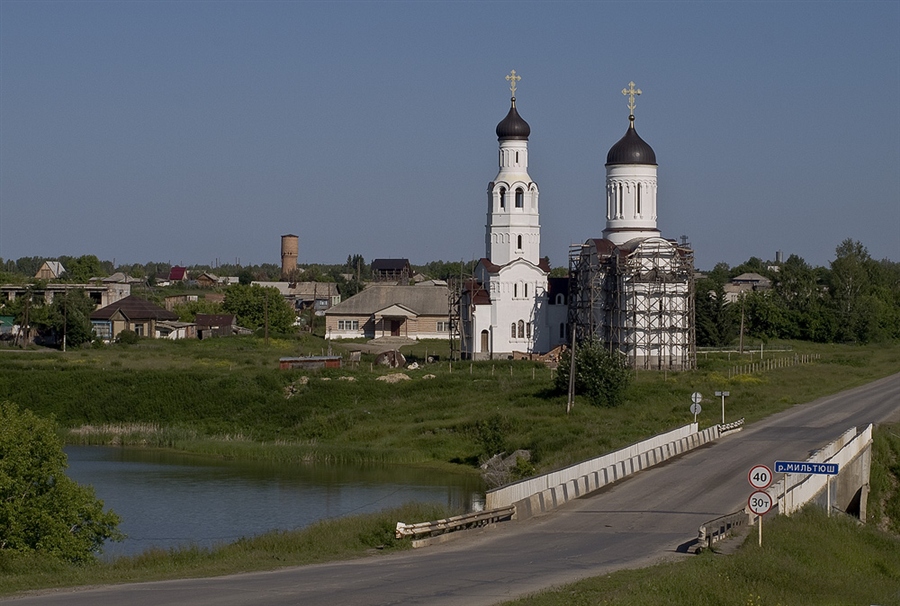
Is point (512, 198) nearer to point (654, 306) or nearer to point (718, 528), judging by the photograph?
point (654, 306)

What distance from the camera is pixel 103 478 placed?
1583 inches

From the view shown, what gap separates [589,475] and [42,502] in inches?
471

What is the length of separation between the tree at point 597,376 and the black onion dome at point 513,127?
18320 mm

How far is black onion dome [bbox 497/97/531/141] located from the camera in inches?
2623

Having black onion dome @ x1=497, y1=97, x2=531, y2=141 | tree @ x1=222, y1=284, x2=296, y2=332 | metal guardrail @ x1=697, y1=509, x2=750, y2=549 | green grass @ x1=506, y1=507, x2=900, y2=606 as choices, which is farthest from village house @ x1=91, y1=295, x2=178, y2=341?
metal guardrail @ x1=697, y1=509, x2=750, y2=549

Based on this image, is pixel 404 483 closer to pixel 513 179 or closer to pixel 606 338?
pixel 606 338

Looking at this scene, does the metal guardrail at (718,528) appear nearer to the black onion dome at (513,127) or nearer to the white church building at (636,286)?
the white church building at (636,286)

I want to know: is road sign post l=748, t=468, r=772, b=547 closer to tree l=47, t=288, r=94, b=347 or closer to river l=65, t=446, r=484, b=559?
river l=65, t=446, r=484, b=559

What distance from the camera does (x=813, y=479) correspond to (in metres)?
28.8

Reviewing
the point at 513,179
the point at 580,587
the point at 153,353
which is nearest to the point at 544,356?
the point at 513,179

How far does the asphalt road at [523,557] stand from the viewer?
17031 mm

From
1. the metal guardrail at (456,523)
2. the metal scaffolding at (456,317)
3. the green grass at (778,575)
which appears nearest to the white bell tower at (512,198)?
the metal scaffolding at (456,317)

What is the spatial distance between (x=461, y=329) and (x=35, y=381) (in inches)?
863

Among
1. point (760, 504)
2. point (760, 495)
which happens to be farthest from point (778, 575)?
point (760, 495)
